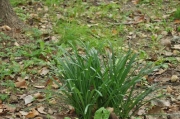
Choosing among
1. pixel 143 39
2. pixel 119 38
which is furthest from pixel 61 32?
pixel 143 39

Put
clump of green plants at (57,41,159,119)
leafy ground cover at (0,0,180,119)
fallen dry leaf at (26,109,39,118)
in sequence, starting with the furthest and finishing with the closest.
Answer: leafy ground cover at (0,0,180,119) < fallen dry leaf at (26,109,39,118) < clump of green plants at (57,41,159,119)

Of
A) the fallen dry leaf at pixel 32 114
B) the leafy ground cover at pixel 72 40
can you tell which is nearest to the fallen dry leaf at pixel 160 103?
the leafy ground cover at pixel 72 40

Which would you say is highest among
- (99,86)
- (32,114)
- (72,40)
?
(99,86)

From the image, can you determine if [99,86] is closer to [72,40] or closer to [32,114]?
[32,114]

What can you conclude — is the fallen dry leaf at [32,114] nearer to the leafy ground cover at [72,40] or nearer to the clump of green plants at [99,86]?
the leafy ground cover at [72,40]

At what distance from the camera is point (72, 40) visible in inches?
192

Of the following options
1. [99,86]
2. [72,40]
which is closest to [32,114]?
[99,86]

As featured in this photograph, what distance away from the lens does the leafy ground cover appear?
346 cm

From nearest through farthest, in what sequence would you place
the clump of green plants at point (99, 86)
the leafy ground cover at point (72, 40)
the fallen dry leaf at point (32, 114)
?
the clump of green plants at point (99, 86), the fallen dry leaf at point (32, 114), the leafy ground cover at point (72, 40)

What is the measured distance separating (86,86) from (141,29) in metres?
2.65

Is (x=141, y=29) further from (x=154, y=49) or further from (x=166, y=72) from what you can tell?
(x=166, y=72)

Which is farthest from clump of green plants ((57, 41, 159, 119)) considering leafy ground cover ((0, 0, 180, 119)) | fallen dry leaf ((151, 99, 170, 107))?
fallen dry leaf ((151, 99, 170, 107))

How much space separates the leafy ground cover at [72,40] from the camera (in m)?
3.46

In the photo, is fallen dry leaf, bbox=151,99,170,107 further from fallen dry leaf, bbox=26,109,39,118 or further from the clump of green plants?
fallen dry leaf, bbox=26,109,39,118
